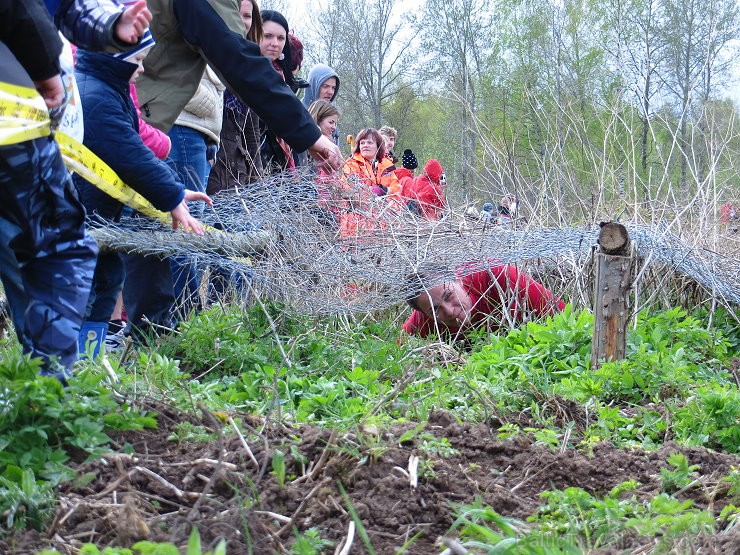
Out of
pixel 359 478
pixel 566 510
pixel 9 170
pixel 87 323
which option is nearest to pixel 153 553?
pixel 359 478

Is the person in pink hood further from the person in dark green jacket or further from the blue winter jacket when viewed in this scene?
the blue winter jacket

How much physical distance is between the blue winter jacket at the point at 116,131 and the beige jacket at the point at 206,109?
2.24 feet

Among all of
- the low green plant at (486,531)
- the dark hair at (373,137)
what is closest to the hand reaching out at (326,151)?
the low green plant at (486,531)

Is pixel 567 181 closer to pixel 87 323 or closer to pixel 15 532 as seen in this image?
pixel 87 323

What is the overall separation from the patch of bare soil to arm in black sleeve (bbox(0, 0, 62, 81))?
3.36ft

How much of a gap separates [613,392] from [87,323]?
2333 millimetres

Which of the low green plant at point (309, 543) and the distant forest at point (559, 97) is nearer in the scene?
the low green plant at point (309, 543)

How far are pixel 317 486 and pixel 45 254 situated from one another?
3.40ft

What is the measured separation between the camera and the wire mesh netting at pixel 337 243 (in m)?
4.21

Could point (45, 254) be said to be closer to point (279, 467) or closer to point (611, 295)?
point (279, 467)

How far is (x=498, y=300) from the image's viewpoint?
565cm

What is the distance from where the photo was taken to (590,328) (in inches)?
177

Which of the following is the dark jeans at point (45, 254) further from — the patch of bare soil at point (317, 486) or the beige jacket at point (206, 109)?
the beige jacket at point (206, 109)

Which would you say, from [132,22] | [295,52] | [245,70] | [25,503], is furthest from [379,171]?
[25,503]
